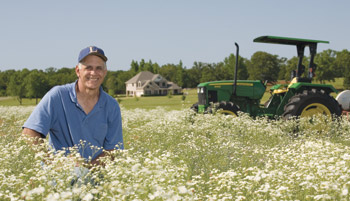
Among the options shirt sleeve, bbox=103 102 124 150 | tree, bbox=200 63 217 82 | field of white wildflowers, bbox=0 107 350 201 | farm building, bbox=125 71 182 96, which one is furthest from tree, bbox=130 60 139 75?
shirt sleeve, bbox=103 102 124 150

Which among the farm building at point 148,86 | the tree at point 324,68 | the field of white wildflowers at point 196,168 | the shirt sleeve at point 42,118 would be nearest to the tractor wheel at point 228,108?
the field of white wildflowers at point 196,168

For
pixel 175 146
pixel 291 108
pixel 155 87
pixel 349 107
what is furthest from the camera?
pixel 155 87

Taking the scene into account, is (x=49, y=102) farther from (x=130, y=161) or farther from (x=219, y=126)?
(x=219, y=126)

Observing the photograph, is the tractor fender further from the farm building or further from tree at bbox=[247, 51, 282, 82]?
the farm building

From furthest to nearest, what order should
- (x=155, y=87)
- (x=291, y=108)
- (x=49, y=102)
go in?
(x=155, y=87) < (x=291, y=108) < (x=49, y=102)

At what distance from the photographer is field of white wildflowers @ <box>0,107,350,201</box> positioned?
9.64 ft

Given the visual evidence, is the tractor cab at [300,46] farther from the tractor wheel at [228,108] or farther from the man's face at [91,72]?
the man's face at [91,72]

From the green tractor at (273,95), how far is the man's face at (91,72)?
19.7ft

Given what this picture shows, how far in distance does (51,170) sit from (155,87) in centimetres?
8678

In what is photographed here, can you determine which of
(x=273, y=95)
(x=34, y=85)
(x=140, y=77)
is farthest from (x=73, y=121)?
(x=140, y=77)

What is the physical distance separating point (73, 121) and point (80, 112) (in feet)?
0.44

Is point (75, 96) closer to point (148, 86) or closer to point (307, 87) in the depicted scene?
point (307, 87)

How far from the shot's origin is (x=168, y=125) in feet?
27.7

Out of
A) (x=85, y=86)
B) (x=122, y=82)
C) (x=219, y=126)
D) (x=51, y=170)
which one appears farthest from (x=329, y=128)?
(x=122, y=82)
